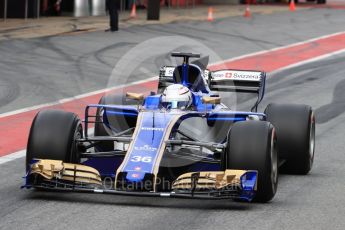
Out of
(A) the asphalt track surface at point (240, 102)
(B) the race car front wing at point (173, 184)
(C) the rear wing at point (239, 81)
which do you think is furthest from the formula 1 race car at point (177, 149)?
(C) the rear wing at point (239, 81)

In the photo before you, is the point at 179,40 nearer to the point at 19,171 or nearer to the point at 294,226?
the point at 19,171

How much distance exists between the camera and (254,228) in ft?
30.6

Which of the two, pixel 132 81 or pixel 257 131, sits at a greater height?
pixel 257 131

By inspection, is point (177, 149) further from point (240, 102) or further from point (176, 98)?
point (240, 102)

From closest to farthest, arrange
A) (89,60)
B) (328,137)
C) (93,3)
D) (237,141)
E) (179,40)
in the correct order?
(237,141) < (328,137) < (89,60) < (179,40) < (93,3)

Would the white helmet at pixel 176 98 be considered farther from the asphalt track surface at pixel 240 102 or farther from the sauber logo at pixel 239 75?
the sauber logo at pixel 239 75

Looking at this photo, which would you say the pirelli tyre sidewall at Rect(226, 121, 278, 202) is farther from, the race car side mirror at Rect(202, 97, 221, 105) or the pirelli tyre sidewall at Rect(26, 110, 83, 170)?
the pirelli tyre sidewall at Rect(26, 110, 83, 170)

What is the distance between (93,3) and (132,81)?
18.4 m

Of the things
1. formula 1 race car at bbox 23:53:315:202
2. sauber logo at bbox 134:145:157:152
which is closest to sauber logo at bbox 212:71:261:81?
formula 1 race car at bbox 23:53:315:202

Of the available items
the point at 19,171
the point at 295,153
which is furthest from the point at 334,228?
the point at 19,171

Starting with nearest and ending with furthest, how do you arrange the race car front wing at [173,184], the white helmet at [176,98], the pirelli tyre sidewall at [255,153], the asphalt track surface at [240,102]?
the asphalt track surface at [240,102] < the race car front wing at [173,184] < the pirelli tyre sidewall at [255,153] < the white helmet at [176,98]

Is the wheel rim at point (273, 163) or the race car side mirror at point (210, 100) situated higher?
the race car side mirror at point (210, 100)

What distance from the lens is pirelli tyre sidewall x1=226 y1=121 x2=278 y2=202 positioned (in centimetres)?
1021

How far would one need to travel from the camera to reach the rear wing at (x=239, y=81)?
43.6ft
